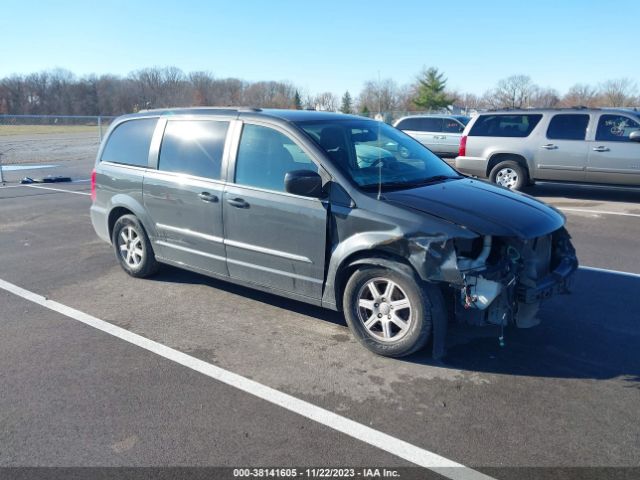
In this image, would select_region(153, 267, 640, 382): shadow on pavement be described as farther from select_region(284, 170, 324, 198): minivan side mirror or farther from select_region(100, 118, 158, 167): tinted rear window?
select_region(100, 118, 158, 167): tinted rear window

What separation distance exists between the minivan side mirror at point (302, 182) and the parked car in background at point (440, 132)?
14.5m

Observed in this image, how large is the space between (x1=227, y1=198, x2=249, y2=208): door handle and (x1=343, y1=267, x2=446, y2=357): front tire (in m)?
1.25

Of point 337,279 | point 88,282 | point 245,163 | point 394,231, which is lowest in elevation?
point 88,282

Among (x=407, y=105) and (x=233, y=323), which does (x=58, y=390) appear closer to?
(x=233, y=323)

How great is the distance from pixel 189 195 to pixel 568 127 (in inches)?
355

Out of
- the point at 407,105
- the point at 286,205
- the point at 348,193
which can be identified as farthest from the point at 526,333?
the point at 407,105

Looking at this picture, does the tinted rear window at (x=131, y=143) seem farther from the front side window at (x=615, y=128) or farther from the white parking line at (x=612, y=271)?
the front side window at (x=615, y=128)

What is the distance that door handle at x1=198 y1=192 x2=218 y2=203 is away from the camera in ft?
16.6

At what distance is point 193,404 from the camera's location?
350 centimetres

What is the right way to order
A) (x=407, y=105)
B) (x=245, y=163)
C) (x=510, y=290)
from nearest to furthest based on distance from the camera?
(x=510, y=290) → (x=245, y=163) → (x=407, y=105)

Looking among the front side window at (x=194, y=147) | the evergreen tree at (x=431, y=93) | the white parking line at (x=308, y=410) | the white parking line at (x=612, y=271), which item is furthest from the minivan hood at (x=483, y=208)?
the evergreen tree at (x=431, y=93)

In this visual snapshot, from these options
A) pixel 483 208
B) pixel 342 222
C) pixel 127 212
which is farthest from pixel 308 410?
pixel 127 212

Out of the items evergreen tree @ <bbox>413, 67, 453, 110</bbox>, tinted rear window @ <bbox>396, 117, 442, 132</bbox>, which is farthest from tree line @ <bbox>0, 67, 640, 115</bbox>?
tinted rear window @ <bbox>396, 117, 442, 132</bbox>

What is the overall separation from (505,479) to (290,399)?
55.2 inches
